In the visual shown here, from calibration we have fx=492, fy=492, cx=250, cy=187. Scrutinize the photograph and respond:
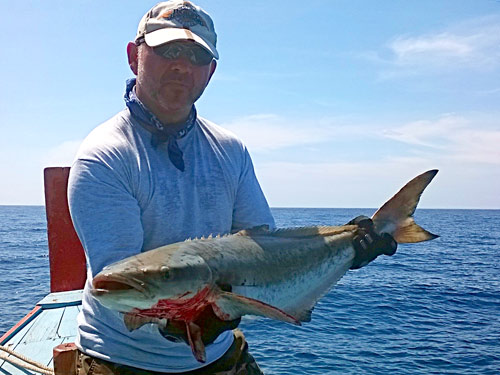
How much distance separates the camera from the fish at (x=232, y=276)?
7.54 ft

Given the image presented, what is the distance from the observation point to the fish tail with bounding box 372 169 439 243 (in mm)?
4262

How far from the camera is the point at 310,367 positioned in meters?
11.0

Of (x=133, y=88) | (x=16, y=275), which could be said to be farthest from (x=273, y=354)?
(x=16, y=275)

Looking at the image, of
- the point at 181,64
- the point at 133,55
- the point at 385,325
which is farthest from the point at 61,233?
the point at 385,325

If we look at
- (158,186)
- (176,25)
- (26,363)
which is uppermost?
(176,25)

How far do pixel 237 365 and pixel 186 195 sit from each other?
4.17ft

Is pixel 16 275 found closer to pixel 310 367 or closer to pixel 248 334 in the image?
pixel 248 334

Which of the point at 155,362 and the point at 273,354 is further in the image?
the point at 273,354

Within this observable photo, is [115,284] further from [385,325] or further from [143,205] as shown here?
[385,325]

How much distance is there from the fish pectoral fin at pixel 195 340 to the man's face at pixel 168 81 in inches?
56.6

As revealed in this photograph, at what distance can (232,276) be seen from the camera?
277 cm

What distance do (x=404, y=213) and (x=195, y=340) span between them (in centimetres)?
252

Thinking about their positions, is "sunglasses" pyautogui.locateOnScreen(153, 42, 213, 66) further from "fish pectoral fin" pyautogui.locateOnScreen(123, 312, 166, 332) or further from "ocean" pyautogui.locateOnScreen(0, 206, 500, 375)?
"ocean" pyautogui.locateOnScreen(0, 206, 500, 375)

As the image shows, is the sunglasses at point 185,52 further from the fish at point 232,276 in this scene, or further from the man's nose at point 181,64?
the fish at point 232,276
